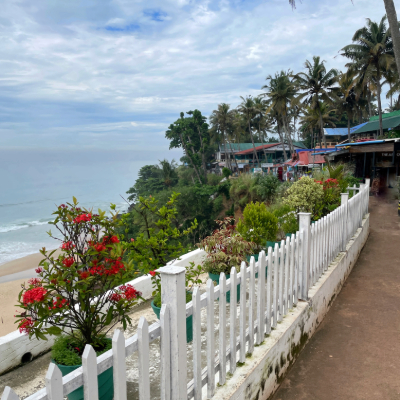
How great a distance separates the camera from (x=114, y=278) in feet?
7.79

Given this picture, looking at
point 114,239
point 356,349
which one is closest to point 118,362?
point 114,239

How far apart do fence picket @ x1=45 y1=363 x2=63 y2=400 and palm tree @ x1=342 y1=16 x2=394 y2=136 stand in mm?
27384

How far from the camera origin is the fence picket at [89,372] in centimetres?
131

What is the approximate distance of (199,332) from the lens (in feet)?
6.50

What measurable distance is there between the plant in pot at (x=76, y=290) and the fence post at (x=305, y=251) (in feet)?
6.68

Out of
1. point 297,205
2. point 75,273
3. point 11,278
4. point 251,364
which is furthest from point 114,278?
point 11,278

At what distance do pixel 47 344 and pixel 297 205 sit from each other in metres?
5.84

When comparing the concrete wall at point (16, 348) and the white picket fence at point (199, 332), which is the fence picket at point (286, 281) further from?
the concrete wall at point (16, 348)

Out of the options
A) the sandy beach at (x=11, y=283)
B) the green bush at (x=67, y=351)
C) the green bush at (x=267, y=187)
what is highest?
the green bush at (x=67, y=351)

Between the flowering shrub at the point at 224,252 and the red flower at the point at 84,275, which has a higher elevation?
the red flower at the point at 84,275

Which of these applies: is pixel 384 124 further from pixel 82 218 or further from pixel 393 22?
pixel 82 218

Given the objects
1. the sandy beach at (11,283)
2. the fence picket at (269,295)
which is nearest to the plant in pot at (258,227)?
the fence picket at (269,295)

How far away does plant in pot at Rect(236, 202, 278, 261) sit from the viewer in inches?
212

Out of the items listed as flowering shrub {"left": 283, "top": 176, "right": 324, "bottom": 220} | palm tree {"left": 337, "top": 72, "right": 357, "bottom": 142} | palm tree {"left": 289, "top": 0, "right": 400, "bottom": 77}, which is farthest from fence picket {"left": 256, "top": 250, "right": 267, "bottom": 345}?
palm tree {"left": 337, "top": 72, "right": 357, "bottom": 142}
